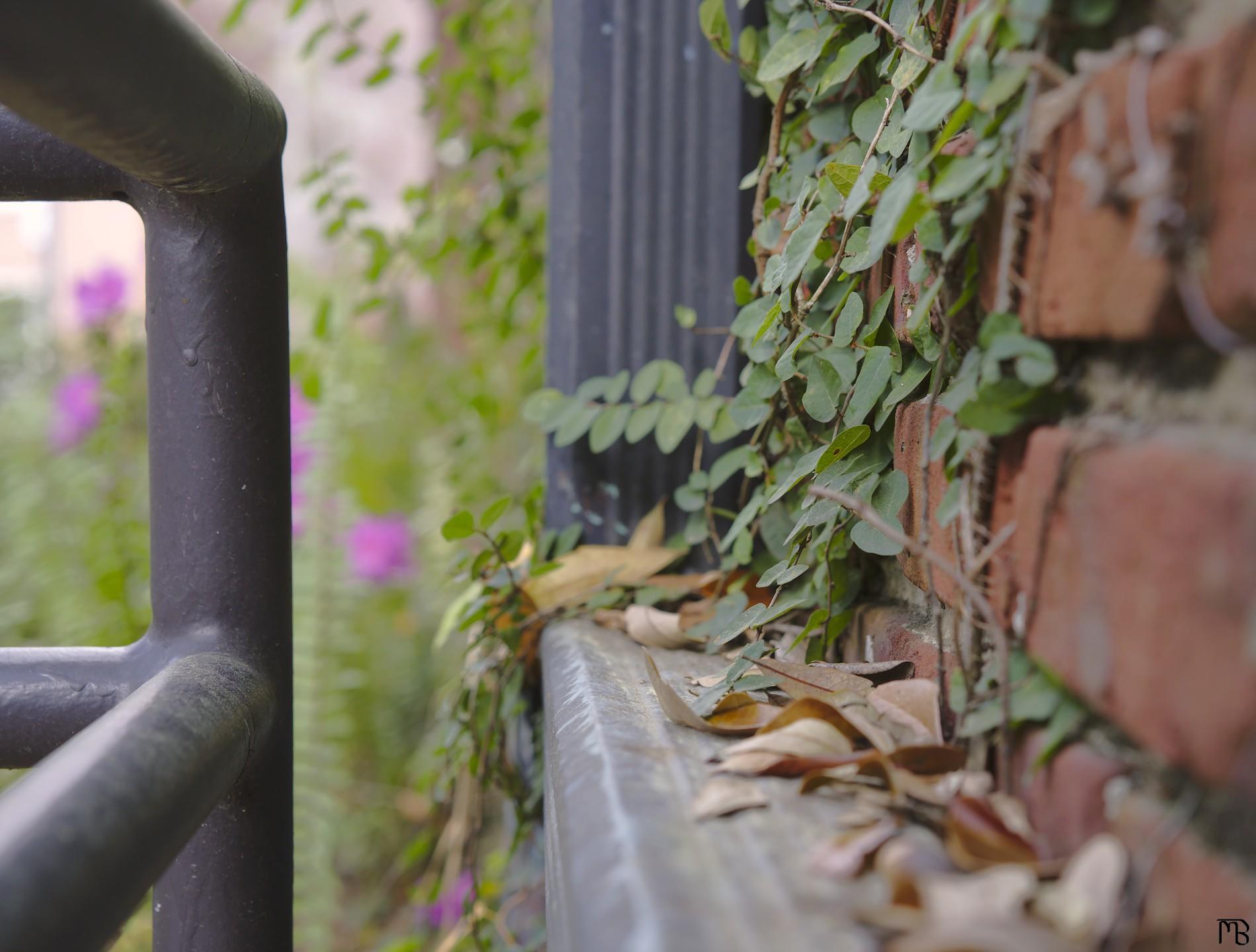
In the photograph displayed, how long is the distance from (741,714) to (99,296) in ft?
7.20

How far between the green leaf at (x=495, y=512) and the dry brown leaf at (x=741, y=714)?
0.40m

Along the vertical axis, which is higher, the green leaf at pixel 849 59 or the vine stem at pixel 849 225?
the green leaf at pixel 849 59

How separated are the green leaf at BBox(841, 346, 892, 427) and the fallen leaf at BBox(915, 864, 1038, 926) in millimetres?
358

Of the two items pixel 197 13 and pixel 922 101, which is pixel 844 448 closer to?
pixel 922 101

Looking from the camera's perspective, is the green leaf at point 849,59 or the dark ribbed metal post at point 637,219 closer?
the green leaf at point 849,59

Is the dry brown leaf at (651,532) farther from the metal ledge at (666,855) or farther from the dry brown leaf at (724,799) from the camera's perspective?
the dry brown leaf at (724,799)

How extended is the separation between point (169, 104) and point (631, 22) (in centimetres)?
76

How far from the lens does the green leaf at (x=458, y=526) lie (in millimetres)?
920

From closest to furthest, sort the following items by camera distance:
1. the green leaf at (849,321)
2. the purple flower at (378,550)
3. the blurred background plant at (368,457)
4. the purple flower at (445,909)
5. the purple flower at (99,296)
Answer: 1. the green leaf at (849,321)
2. the blurred background plant at (368,457)
3. the purple flower at (445,909)
4. the purple flower at (99,296)
5. the purple flower at (378,550)

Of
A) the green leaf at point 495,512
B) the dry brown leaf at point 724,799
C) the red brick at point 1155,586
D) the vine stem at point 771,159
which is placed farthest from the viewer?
the green leaf at point 495,512

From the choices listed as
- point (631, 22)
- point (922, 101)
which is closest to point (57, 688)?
point (922, 101)

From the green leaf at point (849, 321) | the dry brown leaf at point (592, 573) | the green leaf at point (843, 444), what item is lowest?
the dry brown leaf at point (592, 573)

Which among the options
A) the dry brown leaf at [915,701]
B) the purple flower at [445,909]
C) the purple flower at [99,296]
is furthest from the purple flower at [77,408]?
the dry brown leaf at [915,701]

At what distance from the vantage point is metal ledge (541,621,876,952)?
351 mm
